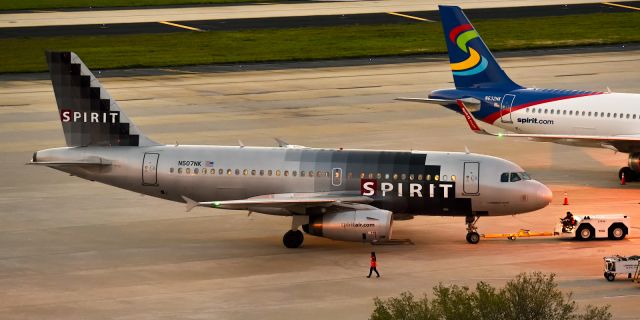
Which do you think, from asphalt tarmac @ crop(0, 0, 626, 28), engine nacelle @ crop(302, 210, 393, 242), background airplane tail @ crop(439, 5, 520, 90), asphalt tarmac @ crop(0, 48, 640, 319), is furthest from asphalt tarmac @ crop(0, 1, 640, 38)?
engine nacelle @ crop(302, 210, 393, 242)

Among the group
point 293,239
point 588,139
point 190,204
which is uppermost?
point 588,139

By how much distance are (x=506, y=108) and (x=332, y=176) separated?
867 inches

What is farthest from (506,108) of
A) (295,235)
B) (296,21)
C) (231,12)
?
(231,12)

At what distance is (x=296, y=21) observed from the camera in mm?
142750

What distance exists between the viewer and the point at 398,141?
88.3 metres

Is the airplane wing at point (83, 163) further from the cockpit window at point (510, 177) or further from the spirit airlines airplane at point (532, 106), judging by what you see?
the spirit airlines airplane at point (532, 106)

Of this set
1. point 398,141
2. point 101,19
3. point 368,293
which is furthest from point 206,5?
point 368,293

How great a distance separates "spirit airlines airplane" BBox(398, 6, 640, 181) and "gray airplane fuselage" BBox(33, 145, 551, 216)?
13.2 m

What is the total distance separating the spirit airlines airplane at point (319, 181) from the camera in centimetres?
6062

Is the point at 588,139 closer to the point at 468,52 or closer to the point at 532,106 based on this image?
the point at 532,106

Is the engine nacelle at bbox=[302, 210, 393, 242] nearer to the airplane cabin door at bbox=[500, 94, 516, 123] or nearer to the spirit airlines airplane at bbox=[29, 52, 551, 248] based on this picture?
the spirit airlines airplane at bbox=[29, 52, 551, 248]

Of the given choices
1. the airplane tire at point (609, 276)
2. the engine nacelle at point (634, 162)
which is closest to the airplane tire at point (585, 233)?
the airplane tire at point (609, 276)

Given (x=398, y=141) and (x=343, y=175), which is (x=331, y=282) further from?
(x=398, y=141)

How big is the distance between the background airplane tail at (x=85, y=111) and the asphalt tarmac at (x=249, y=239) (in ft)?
13.0
